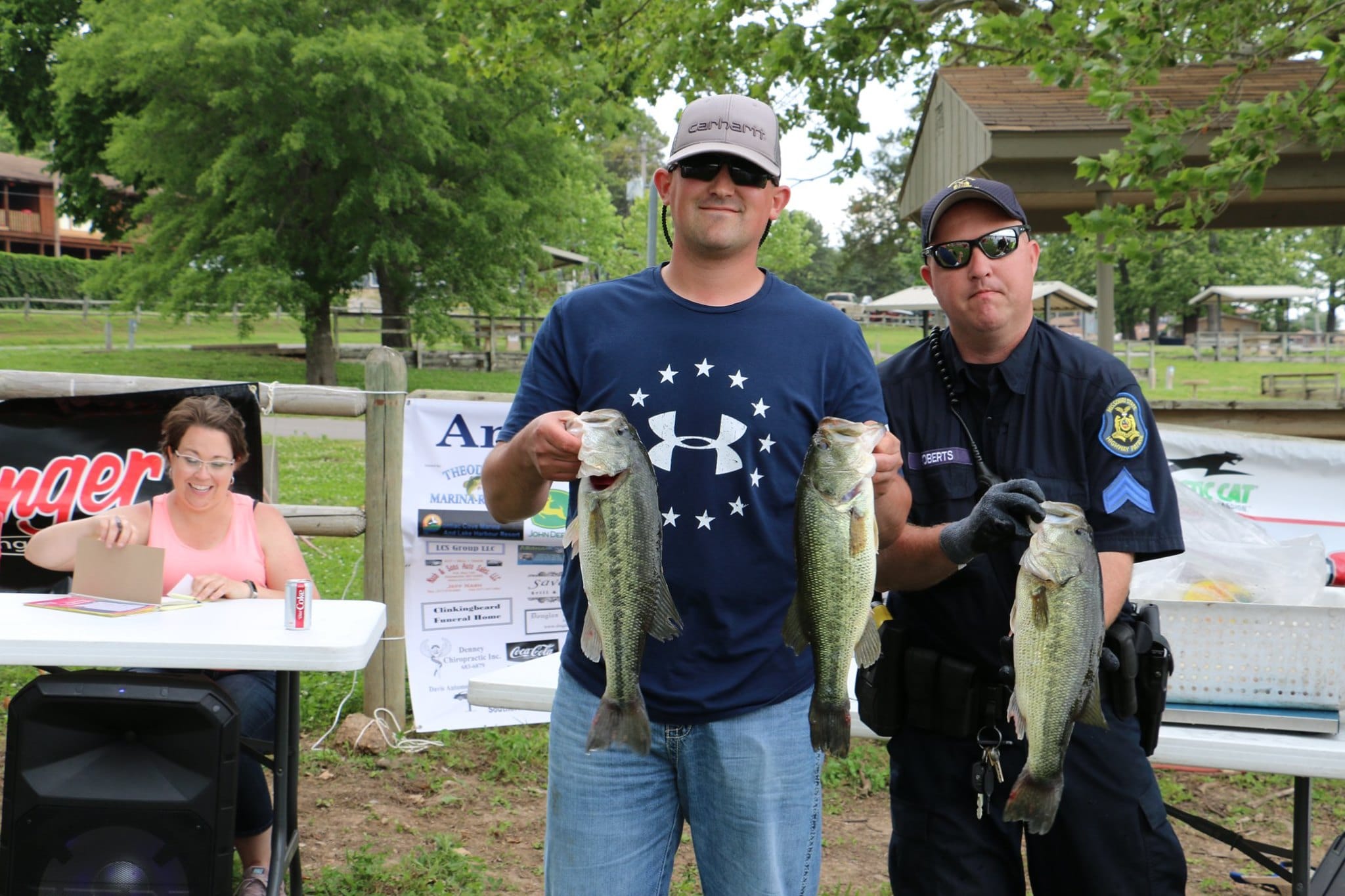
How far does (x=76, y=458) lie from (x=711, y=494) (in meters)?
3.85

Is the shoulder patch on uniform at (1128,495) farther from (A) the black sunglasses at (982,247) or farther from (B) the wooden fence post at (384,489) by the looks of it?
(B) the wooden fence post at (384,489)

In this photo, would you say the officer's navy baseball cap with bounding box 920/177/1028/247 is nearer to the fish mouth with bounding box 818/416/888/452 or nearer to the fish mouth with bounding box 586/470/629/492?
the fish mouth with bounding box 818/416/888/452

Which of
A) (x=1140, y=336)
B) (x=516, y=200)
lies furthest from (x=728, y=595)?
(x=1140, y=336)

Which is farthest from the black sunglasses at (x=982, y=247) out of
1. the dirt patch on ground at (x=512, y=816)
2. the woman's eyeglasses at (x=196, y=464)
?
the woman's eyeglasses at (x=196, y=464)

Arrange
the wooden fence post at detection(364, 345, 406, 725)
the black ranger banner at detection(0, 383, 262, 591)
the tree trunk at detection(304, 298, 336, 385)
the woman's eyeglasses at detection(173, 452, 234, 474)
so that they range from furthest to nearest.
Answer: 1. the tree trunk at detection(304, 298, 336, 385)
2. the wooden fence post at detection(364, 345, 406, 725)
3. the black ranger banner at detection(0, 383, 262, 591)
4. the woman's eyeglasses at detection(173, 452, 234, 474)

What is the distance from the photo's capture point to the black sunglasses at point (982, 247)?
9.07 feet

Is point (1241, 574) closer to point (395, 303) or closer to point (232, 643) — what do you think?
point (232, 643)

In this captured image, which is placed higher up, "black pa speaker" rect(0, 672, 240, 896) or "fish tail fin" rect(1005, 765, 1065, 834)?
"fish tail fin" rect(1005, 765, 1065, 834)

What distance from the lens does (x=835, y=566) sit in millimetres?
2070

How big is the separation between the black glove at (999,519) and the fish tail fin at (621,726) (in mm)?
769

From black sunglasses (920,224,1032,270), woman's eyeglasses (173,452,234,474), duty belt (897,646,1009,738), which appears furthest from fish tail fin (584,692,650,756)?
woman's eyeglasses (173,452,234,474)

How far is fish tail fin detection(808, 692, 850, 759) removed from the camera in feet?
7.11

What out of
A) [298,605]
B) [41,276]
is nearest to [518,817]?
[298,605]

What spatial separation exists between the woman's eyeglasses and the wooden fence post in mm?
1316
